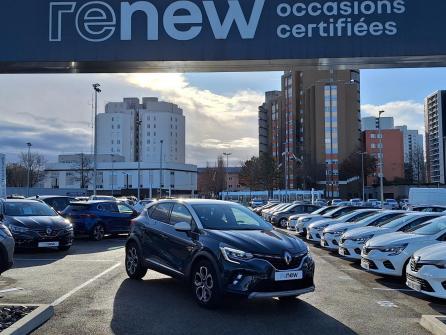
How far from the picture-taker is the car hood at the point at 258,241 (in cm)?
738

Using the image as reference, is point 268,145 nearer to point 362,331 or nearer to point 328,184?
point 328,184

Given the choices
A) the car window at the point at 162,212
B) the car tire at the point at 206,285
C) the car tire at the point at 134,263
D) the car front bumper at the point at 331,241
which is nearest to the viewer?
the car tire at the point at 206,285

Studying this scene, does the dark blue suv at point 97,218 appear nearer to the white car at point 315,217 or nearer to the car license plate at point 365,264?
the white car at point 315,217

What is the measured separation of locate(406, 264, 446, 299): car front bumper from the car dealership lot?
31cm

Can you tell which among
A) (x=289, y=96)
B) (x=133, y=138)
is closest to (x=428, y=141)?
(x=289, y=96)

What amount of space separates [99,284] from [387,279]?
6.16 m

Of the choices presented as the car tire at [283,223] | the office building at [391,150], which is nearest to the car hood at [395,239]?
the car tire at [283,223]

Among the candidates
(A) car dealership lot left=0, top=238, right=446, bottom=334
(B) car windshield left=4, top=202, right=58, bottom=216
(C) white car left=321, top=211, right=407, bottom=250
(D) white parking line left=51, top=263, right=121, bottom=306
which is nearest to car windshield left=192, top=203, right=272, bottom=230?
(A) car dealership lot left=0, top=238, right=446, bottom=334

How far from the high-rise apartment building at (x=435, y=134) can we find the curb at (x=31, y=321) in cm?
12994

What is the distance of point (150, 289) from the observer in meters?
9.24

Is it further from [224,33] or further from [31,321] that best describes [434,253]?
[31,321]

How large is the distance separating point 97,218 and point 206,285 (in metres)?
12.9

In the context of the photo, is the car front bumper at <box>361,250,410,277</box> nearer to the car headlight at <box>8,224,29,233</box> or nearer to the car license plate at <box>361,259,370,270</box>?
the car license plate at <box>361,259,370,270</box>

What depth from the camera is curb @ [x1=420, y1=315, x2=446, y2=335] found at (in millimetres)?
6308
